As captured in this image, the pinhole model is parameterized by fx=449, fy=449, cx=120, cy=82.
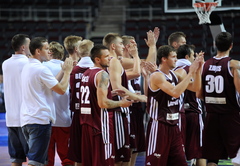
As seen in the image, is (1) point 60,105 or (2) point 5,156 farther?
(2) point 5,156

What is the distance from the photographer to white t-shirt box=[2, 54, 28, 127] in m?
6.05

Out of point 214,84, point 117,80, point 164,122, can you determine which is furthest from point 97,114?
point 214,84

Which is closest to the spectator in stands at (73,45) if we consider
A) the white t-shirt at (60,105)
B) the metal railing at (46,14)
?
the white t-shirt at (60,105)

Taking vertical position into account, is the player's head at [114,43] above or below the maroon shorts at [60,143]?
above

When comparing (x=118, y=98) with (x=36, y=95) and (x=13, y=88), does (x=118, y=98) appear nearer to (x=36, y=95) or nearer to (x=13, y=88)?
(x=36, y=95)

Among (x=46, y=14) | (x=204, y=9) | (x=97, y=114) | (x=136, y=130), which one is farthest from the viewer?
(x=46, y=14)

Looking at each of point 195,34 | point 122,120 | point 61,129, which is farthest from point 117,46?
point 195,34

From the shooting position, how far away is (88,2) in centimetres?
2117

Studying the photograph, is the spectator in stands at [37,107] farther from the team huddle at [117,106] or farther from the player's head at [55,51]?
the player's head at [55,51]

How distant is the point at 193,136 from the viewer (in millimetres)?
6629

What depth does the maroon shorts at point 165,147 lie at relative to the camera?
5391mm

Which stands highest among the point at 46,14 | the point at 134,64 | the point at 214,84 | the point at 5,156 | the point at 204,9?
the point at 46,14

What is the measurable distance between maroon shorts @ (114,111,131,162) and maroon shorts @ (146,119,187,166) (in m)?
0.72

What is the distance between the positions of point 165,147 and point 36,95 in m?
1.75
